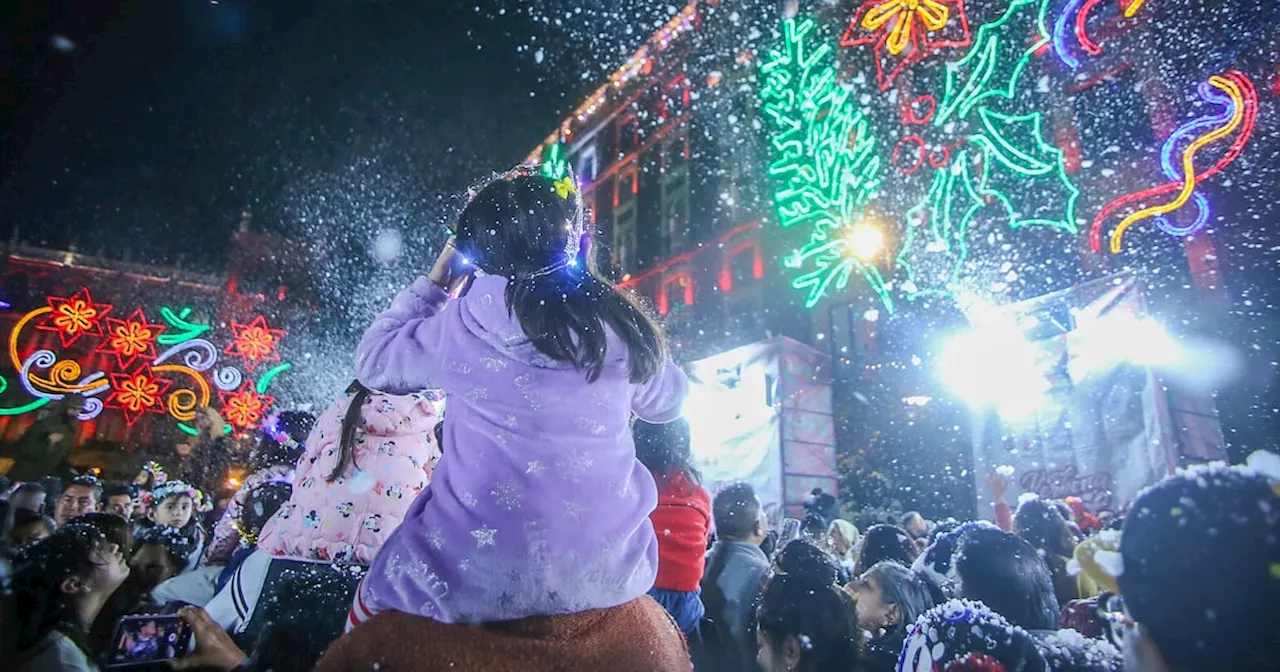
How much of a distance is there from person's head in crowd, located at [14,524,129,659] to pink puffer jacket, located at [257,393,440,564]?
134cm

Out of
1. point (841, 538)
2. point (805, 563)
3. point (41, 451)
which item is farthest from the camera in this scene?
point (41, 451)

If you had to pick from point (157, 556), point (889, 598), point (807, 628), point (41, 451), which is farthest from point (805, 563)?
point (41, 451)

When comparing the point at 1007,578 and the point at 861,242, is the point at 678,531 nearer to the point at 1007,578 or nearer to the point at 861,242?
the point at 1007,578

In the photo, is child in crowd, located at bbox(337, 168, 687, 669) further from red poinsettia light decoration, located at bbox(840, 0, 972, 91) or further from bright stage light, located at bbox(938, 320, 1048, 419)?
bright stage light, located at bbox(938, 320, 1048, 419)

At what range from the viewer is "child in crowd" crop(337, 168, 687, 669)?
1372 millimetres

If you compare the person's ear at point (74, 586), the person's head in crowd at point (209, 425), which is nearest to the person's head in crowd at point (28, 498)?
the person's ear at point (74, 586)

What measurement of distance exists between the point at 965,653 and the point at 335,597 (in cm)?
203

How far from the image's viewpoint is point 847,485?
1348 centimetres

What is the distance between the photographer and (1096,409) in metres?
9.41

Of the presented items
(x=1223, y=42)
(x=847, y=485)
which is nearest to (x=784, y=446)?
(x=847, y=485)

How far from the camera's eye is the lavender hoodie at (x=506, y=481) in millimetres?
1361

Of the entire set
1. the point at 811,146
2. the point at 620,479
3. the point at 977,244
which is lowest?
the point at 620,479

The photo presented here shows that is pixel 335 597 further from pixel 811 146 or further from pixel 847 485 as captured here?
pixel 847 485

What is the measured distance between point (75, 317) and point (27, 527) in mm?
14881
